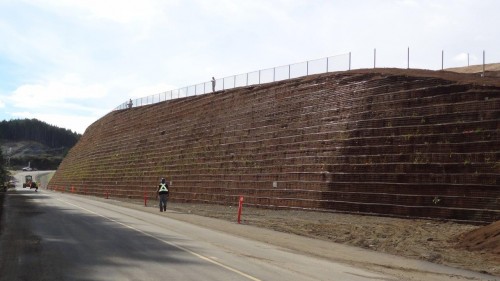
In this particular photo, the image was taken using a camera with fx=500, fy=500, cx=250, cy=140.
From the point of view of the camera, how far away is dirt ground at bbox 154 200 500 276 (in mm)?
13531

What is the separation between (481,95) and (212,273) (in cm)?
1790

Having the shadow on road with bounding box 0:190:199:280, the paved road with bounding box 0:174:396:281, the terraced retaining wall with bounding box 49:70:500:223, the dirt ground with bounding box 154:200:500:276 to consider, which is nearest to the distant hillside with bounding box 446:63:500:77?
the terraced retaining wall with bounding box 49:70:500:223

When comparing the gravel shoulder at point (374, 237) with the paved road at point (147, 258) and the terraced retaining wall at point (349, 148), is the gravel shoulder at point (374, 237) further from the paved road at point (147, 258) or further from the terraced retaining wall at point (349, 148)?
the paved road at point (147, 258)

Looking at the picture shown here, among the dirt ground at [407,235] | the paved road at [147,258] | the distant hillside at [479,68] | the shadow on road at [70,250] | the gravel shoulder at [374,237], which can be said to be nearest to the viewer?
the paved road at [147,258]

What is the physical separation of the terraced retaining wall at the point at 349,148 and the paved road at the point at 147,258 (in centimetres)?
1055

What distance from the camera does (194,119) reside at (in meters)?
49.7

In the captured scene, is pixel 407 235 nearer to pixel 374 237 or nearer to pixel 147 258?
pixel 374 237

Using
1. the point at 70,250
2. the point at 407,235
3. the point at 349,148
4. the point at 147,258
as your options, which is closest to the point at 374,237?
the point at 407,235

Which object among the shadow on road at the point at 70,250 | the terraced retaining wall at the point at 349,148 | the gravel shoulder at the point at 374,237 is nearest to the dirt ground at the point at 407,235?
the gravel shoulder at the point at 374,237

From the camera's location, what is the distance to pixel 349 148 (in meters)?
26.8

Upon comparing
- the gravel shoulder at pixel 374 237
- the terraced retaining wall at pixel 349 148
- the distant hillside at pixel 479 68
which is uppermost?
the distant hillside at pixel 479 68

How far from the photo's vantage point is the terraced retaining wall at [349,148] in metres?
21.6

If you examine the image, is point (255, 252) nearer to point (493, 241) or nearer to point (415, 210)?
point (493, 241)

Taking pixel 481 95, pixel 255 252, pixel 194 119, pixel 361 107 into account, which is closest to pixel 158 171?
→ pixel 194 119
